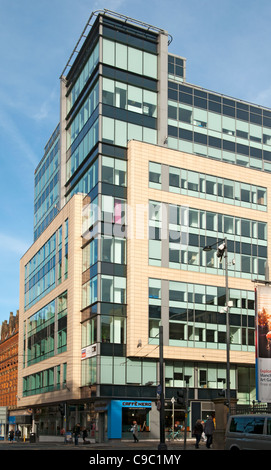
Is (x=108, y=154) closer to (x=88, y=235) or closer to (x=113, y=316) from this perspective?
(x=88, y=235)

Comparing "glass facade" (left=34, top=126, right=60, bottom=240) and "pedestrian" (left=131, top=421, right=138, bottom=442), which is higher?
"glass facade" (left=34, top=126, right=60, bottom=240)

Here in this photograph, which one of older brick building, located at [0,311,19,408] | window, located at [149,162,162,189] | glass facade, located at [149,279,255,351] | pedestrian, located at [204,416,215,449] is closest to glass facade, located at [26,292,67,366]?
glass facade, located at [149,279,255,351]

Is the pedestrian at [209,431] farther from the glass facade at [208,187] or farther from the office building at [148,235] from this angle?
the glass facade at [208,187]

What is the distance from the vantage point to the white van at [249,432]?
60.1 ft

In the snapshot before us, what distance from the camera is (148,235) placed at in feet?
168

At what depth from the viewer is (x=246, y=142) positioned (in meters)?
60.7

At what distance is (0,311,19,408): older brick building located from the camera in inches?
4144

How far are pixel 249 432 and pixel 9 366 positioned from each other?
324 feet

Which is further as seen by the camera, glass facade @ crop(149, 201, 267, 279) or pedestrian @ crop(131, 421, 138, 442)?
glass facade @ crop(149, 201, 267, 279)

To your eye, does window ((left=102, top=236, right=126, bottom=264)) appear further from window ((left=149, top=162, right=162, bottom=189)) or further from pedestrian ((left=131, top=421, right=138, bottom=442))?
pedestrian ((left=131, top=421, right=138, bottom=442))

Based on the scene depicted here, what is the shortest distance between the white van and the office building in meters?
28.3

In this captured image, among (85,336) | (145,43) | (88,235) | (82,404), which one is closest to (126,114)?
(145,43)
